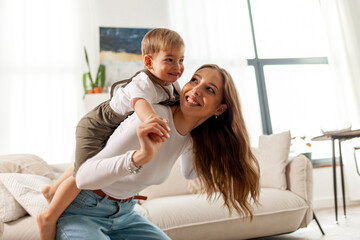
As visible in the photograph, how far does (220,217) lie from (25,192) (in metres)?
1.29

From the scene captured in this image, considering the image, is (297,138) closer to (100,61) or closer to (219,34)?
(219,34)

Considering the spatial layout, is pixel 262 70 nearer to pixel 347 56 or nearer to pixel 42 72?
pixel 347 56

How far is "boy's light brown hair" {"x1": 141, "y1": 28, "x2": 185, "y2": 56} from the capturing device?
144 cm

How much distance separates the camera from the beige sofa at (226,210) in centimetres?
213

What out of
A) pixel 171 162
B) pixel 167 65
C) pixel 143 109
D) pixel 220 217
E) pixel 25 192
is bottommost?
pixel 220 217

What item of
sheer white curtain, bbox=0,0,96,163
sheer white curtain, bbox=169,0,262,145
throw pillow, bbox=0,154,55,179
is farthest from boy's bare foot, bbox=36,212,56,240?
sheer white curtain, bbox=169,0,262,145

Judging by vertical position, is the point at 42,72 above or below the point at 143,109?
above

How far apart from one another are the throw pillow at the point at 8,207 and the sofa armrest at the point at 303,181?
202 cm

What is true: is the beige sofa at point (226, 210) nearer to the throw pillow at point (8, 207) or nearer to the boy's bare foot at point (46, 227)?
the throw pillow at point (8, 207)

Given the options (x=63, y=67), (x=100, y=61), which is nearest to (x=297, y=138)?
(x=100, y=61)

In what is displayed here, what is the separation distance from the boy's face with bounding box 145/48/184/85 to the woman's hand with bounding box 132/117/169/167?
56 cm

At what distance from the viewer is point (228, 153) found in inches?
52.7

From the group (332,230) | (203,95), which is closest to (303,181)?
(332,230)

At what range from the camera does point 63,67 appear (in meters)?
3.96
